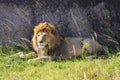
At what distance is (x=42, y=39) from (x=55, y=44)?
43cm

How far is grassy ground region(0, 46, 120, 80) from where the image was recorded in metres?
7.89

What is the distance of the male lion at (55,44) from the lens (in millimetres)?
10039

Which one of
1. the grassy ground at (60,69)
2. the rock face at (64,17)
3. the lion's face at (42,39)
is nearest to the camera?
the grassy ground at (60,69)

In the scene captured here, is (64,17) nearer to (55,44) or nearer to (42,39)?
(55,44)

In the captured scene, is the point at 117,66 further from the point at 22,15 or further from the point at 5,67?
the point at 22,15

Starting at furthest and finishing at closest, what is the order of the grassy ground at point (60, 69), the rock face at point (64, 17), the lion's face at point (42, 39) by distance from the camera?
the rock face at point (64, 17), the lion's face at point (42, 39), the grassy ground at point (60, 69)

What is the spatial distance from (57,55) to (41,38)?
52 centimetres

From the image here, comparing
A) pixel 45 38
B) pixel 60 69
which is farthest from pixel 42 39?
pixel 60 69

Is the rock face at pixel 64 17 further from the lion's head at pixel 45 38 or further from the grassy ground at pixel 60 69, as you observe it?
the grassy ground at pixel 60 69

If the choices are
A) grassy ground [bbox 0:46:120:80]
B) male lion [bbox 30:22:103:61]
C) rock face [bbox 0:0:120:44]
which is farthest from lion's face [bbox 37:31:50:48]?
rock face [bbox 0:0:120:44]

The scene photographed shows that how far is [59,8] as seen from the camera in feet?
36.5

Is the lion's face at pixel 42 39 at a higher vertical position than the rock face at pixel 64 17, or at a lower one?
lower

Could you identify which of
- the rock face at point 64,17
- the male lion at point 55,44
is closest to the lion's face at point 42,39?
the male lion at point 55,44

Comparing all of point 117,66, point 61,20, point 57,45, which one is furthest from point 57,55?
point 117,66
